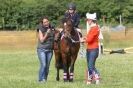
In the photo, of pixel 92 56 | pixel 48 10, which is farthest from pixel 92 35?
pixel 48 10

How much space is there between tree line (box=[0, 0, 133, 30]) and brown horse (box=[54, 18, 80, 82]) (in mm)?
34389

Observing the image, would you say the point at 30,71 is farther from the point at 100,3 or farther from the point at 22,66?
the point at 100,3

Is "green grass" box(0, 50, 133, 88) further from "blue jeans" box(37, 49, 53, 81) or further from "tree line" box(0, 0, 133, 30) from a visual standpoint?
"tree line" box(0, 0, 133, 30)

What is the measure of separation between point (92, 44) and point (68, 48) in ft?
5.18

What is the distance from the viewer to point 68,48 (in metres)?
16.6

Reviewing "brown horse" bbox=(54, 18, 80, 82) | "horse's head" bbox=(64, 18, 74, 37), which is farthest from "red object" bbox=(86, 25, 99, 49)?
"horse's head" bbox=(64, 18, 74, 37)

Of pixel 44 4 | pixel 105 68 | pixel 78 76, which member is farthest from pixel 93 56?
pixel 44 4

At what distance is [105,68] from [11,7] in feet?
110

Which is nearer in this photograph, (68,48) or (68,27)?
(68,27)

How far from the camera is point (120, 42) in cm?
4538

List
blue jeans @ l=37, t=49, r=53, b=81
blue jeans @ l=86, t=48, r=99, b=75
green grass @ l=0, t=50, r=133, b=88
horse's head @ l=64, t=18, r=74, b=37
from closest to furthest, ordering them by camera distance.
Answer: green grass @ l=0, t=50, r=133, b=88, blue jeans @ l=86, t=48, r=99, b=75, blue jeans @ l=37, t=49, r=53, b=81, horse's head @ l=64, t=18, r=74, b=37

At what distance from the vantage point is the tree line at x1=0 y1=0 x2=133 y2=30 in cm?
5212

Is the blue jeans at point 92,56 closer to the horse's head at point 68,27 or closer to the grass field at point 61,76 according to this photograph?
the grass field at point 61,76

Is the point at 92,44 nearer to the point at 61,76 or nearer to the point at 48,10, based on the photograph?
the point at 61,76
